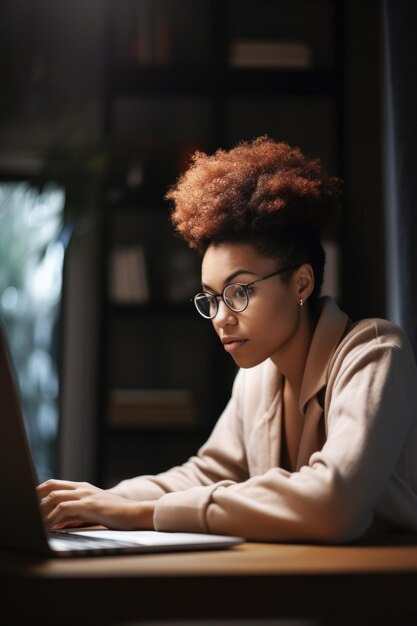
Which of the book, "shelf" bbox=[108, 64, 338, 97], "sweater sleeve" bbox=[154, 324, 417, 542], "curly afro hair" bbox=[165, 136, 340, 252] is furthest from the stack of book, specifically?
"sweater sleeve" bbox=[154, 324, 417, 542]

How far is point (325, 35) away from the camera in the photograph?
429 centimetres

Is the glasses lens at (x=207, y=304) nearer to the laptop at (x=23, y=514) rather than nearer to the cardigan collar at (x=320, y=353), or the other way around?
the cardigan collar at (x=320, y=353)

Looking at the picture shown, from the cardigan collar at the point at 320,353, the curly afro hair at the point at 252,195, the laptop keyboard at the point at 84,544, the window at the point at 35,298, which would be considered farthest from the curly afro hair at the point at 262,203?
the window at the point at 35,298

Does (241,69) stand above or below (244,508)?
above

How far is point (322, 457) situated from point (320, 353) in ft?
1.14

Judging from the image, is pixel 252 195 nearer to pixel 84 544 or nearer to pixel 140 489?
pixel 140 489

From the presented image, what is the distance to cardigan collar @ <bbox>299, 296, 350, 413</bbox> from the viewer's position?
4.76 ft

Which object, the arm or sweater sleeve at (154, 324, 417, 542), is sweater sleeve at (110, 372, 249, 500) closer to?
the arm

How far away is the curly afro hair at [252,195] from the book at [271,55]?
2576 millimetres

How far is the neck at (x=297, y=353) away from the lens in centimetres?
155

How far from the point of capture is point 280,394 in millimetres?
1601

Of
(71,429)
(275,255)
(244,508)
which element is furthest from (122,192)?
(244,508)

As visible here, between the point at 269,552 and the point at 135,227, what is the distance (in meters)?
3.30

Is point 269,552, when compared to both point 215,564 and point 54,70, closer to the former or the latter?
point 215,564
